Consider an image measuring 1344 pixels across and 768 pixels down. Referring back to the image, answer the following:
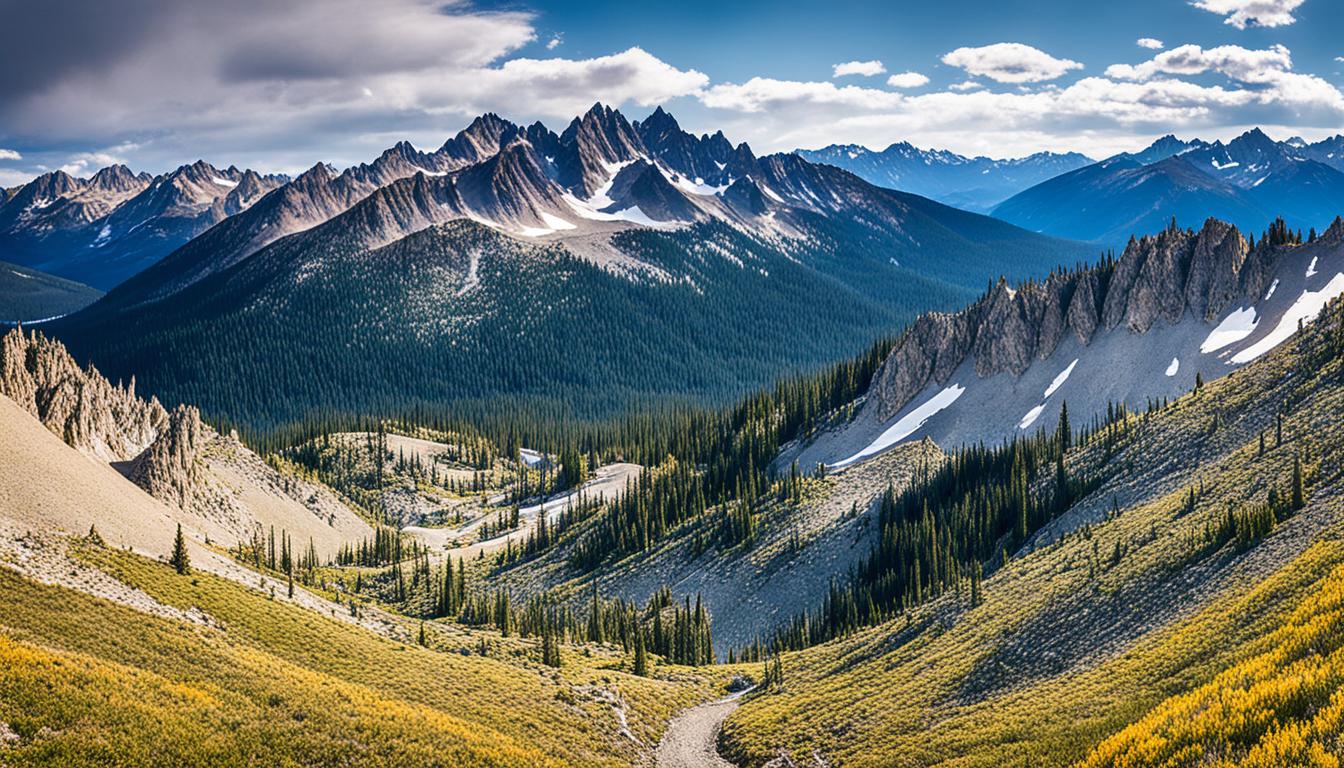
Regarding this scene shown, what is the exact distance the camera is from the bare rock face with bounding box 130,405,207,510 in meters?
110

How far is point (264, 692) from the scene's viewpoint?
51906 mm

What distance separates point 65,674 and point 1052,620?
5799 centimetres

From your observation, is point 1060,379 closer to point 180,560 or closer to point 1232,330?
point 1232,330

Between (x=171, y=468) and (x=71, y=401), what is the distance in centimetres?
1379

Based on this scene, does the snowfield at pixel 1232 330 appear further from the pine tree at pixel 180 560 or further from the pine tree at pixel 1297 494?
the pine tree at pixel 180 560

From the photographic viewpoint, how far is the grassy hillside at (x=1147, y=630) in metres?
34.3

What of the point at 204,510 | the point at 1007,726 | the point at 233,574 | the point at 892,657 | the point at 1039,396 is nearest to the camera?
the point at 1007,726

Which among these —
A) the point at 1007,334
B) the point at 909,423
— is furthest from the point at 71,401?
the point at 1007,334

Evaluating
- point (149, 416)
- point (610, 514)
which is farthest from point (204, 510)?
point (610, 514)

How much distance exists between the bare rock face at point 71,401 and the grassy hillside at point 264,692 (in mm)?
49595

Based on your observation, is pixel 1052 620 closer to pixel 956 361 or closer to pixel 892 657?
pixel 892 657

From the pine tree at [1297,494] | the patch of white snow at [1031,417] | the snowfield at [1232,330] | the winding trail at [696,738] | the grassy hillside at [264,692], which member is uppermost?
the snowfield at [1232,330]

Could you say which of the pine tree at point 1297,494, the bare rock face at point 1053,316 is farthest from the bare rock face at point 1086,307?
the pine tree at point 1297,494

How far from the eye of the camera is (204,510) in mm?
117875
